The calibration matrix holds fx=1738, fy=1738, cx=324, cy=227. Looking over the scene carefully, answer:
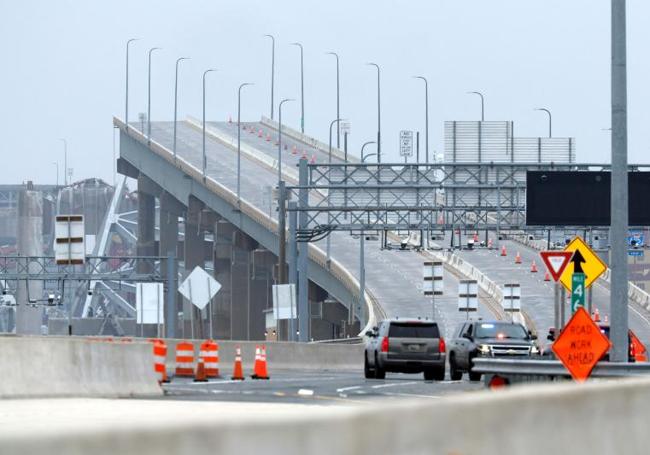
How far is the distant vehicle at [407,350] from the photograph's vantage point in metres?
38.6

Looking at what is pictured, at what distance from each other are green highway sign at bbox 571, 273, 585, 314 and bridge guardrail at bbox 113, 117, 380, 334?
52.2 meters

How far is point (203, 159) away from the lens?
108 m

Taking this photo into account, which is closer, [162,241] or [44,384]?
[44,384]

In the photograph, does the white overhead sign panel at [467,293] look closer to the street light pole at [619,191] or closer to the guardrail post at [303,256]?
the guardrail post at [303,256]

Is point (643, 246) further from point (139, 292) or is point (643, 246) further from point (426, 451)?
point (426, 451)

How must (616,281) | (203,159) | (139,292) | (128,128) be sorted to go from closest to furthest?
(616,281) < (139,292) < (203,159) < (128,128)

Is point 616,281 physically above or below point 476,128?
below

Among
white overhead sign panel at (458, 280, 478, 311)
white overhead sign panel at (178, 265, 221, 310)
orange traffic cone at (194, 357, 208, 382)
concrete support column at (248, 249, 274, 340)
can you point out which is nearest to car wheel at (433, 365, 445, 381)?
orange traffic cone at (194, 357, 208, 382)

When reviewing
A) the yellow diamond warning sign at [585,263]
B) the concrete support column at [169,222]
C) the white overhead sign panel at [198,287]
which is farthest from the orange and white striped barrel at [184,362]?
the concrete support column at [169,222]

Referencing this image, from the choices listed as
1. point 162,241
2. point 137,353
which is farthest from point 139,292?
point 162,241

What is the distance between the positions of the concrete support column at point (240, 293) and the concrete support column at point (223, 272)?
1.11 m

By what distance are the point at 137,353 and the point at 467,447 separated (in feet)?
68.0

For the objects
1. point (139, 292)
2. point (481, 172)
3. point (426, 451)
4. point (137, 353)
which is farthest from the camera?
point (481, 172)

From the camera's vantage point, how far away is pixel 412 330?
3916 centimetres
